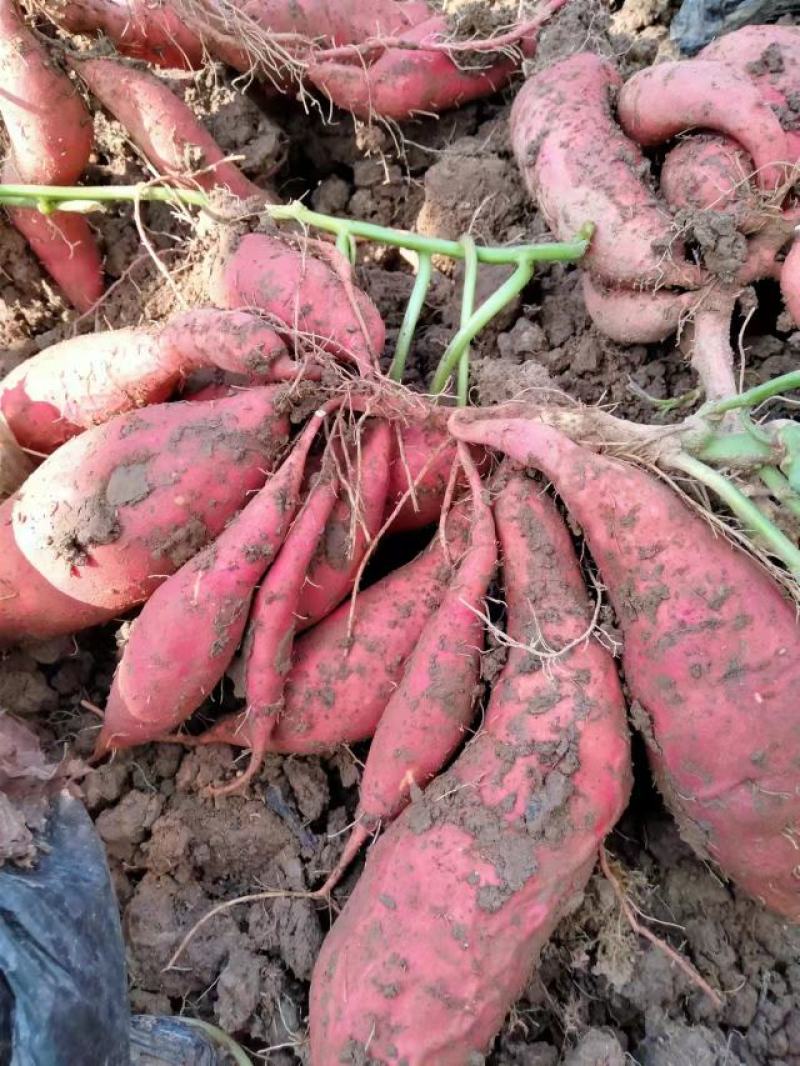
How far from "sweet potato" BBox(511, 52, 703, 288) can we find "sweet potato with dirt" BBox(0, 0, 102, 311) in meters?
0.79

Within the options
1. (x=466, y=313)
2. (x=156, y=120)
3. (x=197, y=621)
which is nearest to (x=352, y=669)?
(x=197, y=621)

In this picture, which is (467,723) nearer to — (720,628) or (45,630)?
(720,628)

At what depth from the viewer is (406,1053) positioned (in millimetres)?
967

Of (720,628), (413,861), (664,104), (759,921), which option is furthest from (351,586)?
(664,104)

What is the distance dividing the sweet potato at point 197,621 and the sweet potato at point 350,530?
72 mm

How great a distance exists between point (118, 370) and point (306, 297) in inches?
12.5

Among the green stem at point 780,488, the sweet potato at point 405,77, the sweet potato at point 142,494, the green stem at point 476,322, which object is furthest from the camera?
the sweet potato at point 405,77

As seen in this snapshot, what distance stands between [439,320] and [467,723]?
2.63ft

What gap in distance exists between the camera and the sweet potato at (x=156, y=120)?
1.47 meters

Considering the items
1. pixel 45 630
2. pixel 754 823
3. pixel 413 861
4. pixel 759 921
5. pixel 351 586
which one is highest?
pixel 45 630

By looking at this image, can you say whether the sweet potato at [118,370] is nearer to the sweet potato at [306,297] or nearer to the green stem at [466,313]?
the sweet potato at [306,297]

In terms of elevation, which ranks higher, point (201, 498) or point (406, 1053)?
point (201, 498)

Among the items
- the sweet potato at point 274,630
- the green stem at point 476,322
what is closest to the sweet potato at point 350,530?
the sweet potato at point 274,630

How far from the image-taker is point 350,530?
4.06 ft
